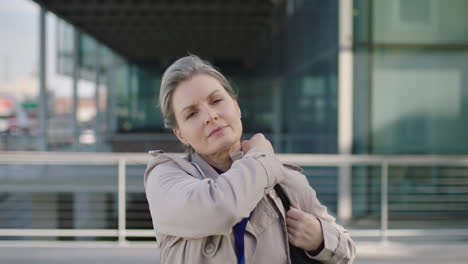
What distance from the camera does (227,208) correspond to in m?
0.85

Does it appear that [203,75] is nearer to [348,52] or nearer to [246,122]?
[348,52]

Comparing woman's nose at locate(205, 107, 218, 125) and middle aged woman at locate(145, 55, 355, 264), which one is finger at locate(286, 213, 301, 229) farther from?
woman's nose at locate(205, 107, 218, 125)

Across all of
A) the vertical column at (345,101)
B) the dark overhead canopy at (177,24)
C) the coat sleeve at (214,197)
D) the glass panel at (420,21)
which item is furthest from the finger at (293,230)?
the dark overhead canopy at (177,24)

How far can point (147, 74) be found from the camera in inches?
840

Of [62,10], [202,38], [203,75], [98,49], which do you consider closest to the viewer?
[203,75]

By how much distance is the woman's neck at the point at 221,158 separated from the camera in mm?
1046

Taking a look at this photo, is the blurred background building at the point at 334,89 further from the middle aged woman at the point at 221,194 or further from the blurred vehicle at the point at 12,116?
the blurred vehicle at the point at 12,116

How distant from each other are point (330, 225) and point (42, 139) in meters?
10.00

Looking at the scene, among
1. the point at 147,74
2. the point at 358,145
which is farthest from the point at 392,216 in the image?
the point at 147,74

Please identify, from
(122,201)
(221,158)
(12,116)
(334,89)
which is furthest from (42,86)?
(12,116)

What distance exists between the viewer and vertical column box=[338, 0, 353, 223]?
5766 millimetres

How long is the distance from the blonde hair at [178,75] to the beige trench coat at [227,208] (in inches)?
4.0

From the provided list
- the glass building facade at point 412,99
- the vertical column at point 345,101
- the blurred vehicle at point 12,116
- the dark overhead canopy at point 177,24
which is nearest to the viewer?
the glass building facade at point 412,99

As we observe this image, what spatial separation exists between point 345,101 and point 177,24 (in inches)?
395
